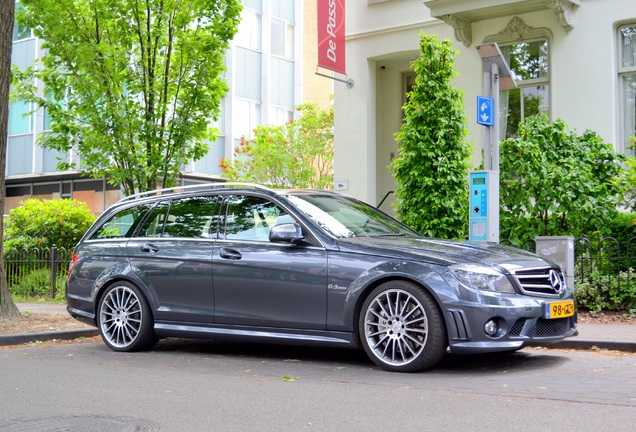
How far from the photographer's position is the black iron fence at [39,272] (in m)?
18.3

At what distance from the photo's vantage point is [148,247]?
9.46 metres

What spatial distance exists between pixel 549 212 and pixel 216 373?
25.8 feet

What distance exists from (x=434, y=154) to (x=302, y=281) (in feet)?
24.3

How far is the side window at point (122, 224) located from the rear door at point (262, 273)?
1.28 meters

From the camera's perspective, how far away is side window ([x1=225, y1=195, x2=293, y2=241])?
8734 millimetres

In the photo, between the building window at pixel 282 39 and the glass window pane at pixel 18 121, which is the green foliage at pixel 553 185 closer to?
the building window at pixel 282 39

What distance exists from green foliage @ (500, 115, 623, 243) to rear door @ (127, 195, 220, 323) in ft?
18.7

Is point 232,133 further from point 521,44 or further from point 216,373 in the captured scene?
point 216,373

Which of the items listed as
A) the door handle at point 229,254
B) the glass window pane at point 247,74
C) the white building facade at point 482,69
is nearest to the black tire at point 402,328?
the door handle at point 229,254

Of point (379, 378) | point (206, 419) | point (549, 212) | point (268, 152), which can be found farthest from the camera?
point (268, 152)

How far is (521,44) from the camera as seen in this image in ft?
57.7

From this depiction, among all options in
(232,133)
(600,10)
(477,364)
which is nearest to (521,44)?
(600,10)

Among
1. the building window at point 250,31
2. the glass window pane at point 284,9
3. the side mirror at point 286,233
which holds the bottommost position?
the side mirror at point 286,233

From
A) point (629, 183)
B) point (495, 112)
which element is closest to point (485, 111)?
point (495, 112)
